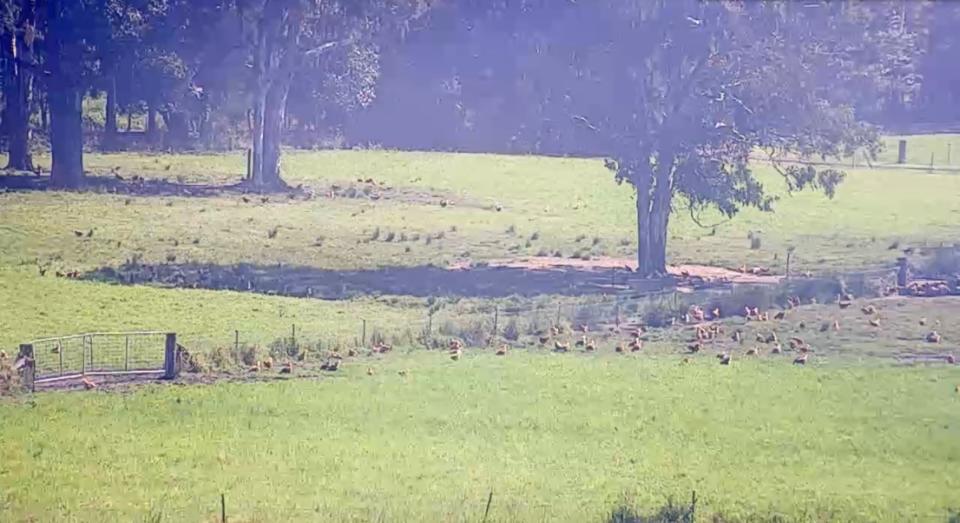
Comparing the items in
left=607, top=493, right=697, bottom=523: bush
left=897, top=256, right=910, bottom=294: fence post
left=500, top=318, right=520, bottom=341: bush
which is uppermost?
left=897, top=256, right=910, bottom=294: fence post

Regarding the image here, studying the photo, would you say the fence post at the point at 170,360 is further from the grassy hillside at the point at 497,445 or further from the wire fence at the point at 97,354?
the grassy hillside at the point at 497,445

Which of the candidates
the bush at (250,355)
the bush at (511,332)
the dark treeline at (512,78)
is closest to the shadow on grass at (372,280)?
the dark treeline at (512,78)

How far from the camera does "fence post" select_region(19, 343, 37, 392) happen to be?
14.0 m

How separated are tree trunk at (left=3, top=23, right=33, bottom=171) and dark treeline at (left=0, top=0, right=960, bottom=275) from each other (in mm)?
31

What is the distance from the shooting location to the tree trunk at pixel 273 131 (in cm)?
2730

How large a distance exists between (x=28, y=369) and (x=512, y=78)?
882 cm

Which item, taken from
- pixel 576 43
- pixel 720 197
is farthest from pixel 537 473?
pixel 720 197

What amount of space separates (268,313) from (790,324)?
5.91 meters

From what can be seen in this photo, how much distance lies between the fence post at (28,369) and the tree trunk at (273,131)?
1324 cm

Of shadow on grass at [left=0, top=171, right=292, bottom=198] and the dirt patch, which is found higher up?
shadow on grass at [left=0, top=171, right=292, bottom=198]

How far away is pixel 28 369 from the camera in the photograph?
14055 mm

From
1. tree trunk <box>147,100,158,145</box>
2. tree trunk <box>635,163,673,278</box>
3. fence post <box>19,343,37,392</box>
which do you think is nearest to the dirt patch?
tree trunk <box>635,163,673,278</box>

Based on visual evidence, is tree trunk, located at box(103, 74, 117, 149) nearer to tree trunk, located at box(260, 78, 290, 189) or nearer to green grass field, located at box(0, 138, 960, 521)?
green grass field, located at box(0, 138, 960, 521)

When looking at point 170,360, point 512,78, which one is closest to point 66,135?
point 512,78
